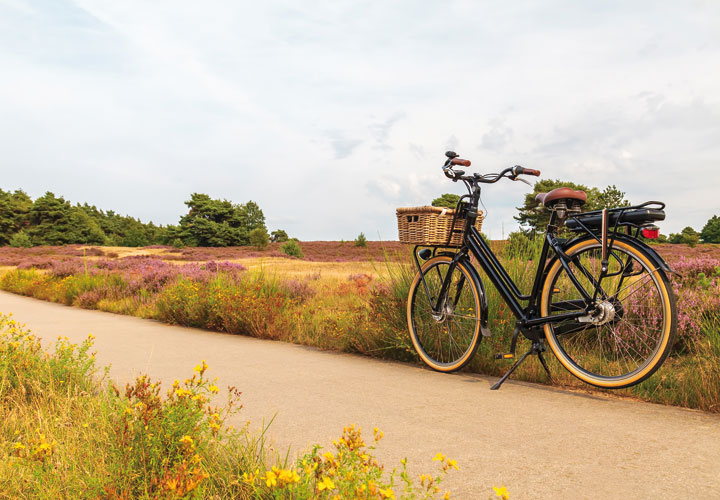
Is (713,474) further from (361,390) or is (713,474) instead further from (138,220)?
(138,220)

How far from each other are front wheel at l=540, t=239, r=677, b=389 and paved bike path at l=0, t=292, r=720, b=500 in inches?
12.5

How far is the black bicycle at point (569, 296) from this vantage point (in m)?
3.36

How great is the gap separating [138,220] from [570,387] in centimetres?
8850

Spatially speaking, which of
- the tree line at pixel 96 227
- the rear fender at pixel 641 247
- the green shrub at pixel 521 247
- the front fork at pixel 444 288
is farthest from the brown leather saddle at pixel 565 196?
the tree line at pixel 96 227

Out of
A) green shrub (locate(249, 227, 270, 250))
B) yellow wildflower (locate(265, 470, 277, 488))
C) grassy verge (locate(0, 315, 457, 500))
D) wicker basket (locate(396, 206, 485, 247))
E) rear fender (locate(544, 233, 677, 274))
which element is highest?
green shrub (locate(249, 227, 270, 250))

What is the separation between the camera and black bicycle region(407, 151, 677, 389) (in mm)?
3355

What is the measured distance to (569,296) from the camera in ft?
15.0

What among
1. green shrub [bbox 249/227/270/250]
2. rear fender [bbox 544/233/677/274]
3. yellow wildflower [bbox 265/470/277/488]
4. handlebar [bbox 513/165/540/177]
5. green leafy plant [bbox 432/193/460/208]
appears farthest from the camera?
green shrub [bbox 249/227/270/250]

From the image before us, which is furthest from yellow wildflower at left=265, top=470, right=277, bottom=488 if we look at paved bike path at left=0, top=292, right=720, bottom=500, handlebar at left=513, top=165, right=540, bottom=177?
handlebar at left=513, top=165, right=540, bottom=177

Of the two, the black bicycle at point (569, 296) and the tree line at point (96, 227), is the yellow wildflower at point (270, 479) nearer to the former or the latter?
the black bicycle at point (569, 296)

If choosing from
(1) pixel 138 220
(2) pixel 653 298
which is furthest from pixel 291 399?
(1) pixel 138 220

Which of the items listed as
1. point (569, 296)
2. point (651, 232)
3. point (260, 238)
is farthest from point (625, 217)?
point (260, 238)

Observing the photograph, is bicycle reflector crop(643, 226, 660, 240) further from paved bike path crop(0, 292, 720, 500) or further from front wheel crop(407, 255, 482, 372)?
front wheel crop(407, 255, 482, 372)

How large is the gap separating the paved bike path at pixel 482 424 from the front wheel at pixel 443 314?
254 millimetres
